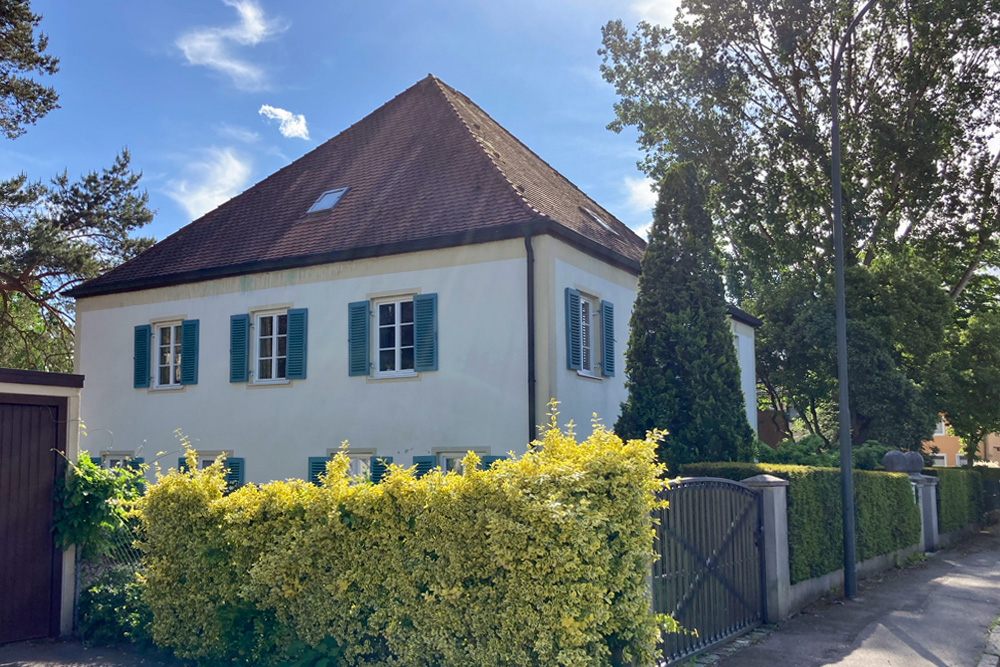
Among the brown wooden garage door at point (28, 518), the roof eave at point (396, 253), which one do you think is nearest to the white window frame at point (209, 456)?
the roof eave at point (396, 253)

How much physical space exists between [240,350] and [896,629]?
12.4 metres

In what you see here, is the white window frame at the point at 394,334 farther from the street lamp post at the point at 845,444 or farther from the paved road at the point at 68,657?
the paved road at the point at 68,657

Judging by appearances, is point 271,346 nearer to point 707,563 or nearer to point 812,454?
point 707,563

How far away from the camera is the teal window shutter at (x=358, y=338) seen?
15453 mm

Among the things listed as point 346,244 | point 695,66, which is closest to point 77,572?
point 346,244

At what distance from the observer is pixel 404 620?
6430 millimetres

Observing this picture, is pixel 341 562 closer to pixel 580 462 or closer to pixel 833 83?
pixel 580 462

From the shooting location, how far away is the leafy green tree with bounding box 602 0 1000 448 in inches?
963

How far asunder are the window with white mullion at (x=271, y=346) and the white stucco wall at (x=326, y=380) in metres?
0.30

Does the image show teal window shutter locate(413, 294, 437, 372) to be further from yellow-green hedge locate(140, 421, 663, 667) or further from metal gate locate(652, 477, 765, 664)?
yellow-green hedge locate(140, 421, 663, 667)

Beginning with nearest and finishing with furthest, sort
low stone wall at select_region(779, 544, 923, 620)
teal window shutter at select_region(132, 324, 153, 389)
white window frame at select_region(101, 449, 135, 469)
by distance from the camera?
1. low stone wall at select_region(779, 544, 923, 620)
2. teal window shutter at select_region(132, 324, 153, 389)
3. white window frame at select_region(101, 449, 135, 469)

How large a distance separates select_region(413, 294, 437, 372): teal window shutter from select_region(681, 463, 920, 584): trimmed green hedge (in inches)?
205

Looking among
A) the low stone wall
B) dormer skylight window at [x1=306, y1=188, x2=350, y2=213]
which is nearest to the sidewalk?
the low stone wall

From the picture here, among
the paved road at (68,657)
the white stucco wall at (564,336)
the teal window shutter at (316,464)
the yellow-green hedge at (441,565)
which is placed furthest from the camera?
the teal window shutter at (316,464)
